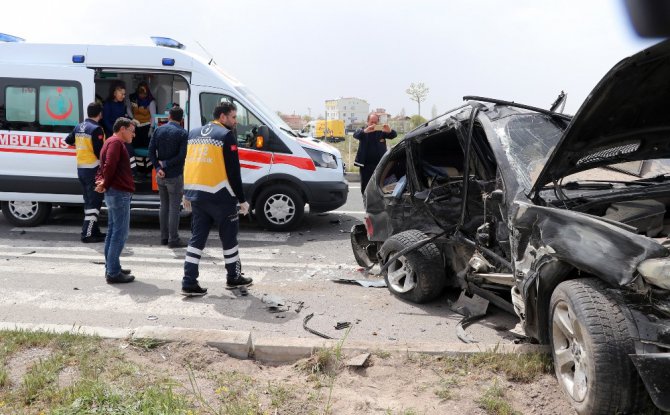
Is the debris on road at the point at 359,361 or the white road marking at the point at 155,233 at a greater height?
the white road marking at the point at 155,233

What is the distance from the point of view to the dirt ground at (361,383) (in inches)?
130

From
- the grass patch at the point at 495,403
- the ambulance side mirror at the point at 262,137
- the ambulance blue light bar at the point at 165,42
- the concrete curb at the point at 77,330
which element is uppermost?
the ambulance blue light bar at the point at 165,42

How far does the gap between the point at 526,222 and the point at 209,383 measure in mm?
2142

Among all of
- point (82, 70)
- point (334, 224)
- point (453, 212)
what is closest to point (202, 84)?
point (82, 70)

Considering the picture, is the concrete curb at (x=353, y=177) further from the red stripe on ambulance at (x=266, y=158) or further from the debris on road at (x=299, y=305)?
the debris on road at (x=299, y=305)

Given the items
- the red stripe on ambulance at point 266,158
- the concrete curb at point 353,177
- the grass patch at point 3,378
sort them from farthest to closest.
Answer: the concrete curb at point 353,177 → the red stripe on ambulance at point 266,158 → the grass patch at point 3,378

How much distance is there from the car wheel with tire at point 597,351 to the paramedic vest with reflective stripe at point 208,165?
3.29 m

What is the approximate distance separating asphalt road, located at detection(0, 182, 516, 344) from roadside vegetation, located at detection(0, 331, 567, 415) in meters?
0.73

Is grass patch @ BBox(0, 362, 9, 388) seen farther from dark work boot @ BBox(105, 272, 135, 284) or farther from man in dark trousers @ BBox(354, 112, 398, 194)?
man in dark trousers @ BBox(354, 112, 398, 194)

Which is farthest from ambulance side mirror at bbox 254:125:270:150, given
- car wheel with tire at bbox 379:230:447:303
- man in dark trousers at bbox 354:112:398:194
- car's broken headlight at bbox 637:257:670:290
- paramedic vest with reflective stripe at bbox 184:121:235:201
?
car's broken headlight at bbox 637:257:670:290

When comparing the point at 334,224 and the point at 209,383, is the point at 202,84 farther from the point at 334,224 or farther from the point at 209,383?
the point at 209,383

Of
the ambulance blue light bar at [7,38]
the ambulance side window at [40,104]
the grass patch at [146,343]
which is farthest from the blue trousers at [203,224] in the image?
the ambulance blue light bar at [7,38]

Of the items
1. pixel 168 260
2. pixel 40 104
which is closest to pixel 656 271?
pixel 168 260

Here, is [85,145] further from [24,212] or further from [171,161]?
[24,212]
